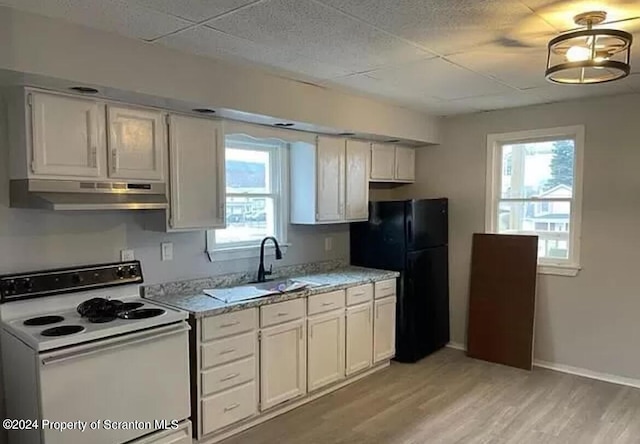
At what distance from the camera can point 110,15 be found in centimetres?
221

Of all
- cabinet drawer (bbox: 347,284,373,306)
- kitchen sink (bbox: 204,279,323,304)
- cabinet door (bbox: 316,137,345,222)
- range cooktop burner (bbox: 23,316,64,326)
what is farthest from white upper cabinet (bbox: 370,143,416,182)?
range cooktop burner (bbox: 23,316,64,326)

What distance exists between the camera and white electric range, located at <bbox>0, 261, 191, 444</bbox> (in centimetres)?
230

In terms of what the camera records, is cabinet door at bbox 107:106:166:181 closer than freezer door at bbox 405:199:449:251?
Yes

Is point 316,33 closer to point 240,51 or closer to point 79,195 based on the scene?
point 240,51

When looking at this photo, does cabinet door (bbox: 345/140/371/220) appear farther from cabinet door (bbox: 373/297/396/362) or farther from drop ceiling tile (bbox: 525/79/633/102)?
drop ceiling tile (bbox: 525/79/633/102)

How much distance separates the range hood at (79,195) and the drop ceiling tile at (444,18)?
1.58 meters

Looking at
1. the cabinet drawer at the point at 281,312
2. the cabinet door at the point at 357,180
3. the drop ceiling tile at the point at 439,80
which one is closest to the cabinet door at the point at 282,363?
the cabinet drawer at the point at 281,312

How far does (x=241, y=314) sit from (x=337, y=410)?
1.10 m

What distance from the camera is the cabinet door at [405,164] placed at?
4938mm

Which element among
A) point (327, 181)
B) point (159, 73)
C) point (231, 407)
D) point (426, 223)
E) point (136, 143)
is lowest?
point (231, 407)

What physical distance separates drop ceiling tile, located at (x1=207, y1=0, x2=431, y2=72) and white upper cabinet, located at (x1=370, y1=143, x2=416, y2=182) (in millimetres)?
1723

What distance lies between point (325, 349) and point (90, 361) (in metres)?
1.83

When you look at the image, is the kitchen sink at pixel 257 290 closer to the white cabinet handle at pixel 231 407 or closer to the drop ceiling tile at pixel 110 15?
the white cabinet handle at pixel 231 407

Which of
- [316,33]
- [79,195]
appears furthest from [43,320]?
[316,33]
